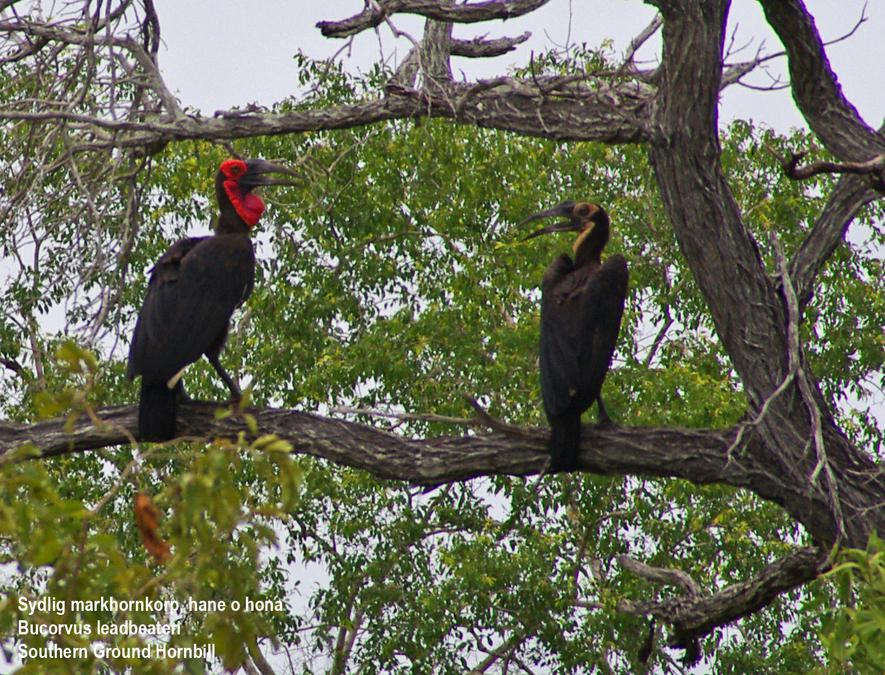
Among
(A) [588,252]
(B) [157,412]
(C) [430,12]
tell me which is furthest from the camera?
(A) [588,252]

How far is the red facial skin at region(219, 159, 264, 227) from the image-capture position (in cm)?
549

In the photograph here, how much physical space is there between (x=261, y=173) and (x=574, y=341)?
177 cm

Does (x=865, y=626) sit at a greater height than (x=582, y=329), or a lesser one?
lesser

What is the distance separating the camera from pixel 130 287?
9531mm

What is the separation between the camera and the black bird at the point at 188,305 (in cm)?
461

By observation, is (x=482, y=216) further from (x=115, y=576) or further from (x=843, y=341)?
(x=115, y=576)

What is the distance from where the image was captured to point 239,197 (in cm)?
553

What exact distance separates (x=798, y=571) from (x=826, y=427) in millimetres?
574

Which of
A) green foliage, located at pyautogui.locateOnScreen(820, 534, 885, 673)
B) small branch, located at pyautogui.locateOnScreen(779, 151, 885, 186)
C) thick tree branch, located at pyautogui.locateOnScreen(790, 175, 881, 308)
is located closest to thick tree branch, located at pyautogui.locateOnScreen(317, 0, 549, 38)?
small branch, located at pyautogui.locateOnScreen(779, 151, 885, 186)

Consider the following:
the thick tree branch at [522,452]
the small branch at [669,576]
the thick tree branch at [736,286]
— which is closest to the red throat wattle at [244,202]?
the thick tree branch at [522,452]

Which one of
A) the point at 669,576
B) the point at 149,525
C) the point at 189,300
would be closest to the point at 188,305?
the point at 189,300

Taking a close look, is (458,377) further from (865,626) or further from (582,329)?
(865,626)

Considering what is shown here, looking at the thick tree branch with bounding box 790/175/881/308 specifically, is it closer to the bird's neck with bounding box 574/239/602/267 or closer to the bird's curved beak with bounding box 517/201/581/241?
the bird's neck with bounding box 574/239/602/267

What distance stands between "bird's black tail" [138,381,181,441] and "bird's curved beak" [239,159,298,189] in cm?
130
